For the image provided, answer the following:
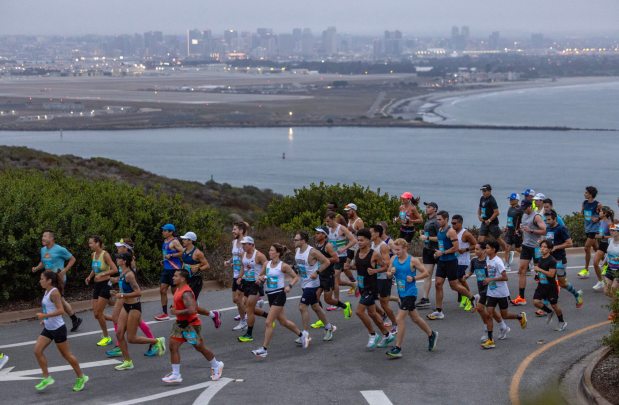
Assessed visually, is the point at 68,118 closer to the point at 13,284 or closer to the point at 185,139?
the point at 185,139

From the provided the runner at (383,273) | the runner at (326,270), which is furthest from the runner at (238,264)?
the runner at (383,273)

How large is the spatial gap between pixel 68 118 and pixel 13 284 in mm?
155608

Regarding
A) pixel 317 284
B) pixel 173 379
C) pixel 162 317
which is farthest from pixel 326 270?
pixel 173 379

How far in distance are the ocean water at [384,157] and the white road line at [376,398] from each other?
65407mm

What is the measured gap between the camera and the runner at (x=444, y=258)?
14852 mm

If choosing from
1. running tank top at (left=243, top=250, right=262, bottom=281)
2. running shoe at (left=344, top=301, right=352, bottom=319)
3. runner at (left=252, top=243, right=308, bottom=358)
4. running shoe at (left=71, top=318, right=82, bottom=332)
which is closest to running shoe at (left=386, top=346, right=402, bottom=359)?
runner at (left=252, top=243, right=308, bottom=358)

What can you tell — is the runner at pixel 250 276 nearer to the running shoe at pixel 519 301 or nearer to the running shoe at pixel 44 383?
the running shoe at pixel 44 383

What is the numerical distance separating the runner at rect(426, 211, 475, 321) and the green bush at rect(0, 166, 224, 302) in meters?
5.72

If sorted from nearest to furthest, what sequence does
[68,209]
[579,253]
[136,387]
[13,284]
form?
1. [136,387]
2. [13,284]
3. [68,209]
4. [579,253]

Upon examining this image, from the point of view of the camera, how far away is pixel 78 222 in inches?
664

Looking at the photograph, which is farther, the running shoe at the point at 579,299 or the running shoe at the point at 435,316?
the running shoe at the point at 579,299

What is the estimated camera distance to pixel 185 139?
144 meters

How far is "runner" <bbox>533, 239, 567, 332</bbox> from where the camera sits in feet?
45.4

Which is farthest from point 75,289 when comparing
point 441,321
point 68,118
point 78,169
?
point 68,118
